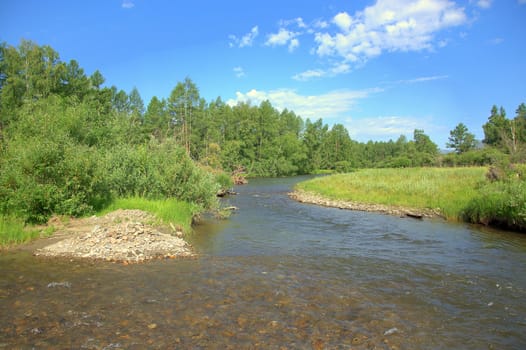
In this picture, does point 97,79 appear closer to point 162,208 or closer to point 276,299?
point 162,208

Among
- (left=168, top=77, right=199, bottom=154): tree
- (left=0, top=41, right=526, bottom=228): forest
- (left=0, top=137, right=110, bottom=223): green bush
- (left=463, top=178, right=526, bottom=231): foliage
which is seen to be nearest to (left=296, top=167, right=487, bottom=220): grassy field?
(left=463, top=178, right=526, bottom=231): foliage

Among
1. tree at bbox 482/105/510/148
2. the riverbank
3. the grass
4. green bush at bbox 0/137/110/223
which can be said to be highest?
tree at bbox 482/105/510/148

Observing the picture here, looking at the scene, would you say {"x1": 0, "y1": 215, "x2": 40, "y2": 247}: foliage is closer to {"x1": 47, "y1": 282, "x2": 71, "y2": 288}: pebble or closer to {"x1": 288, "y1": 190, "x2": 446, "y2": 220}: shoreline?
{"x1": 47, "y1": 282, "x2": 71, "y2": 288}: pebble

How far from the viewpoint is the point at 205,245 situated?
1479cm

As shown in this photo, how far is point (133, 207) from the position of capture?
1692cm

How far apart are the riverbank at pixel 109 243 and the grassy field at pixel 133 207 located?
57 cm

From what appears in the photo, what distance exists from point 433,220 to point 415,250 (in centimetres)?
924

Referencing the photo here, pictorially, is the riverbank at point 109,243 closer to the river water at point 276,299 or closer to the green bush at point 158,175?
the river water at point 276,299

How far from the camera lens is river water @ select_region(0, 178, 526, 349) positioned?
22.8 feet

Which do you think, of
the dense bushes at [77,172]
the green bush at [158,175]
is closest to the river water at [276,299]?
the dense bushes at [77,172]

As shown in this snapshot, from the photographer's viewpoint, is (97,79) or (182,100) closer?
(97,79)

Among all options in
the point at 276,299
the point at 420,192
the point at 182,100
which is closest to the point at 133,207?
the point at 276,299

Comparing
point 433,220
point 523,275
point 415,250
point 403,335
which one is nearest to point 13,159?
point 403,335

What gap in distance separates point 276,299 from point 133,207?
10595 millimetres
